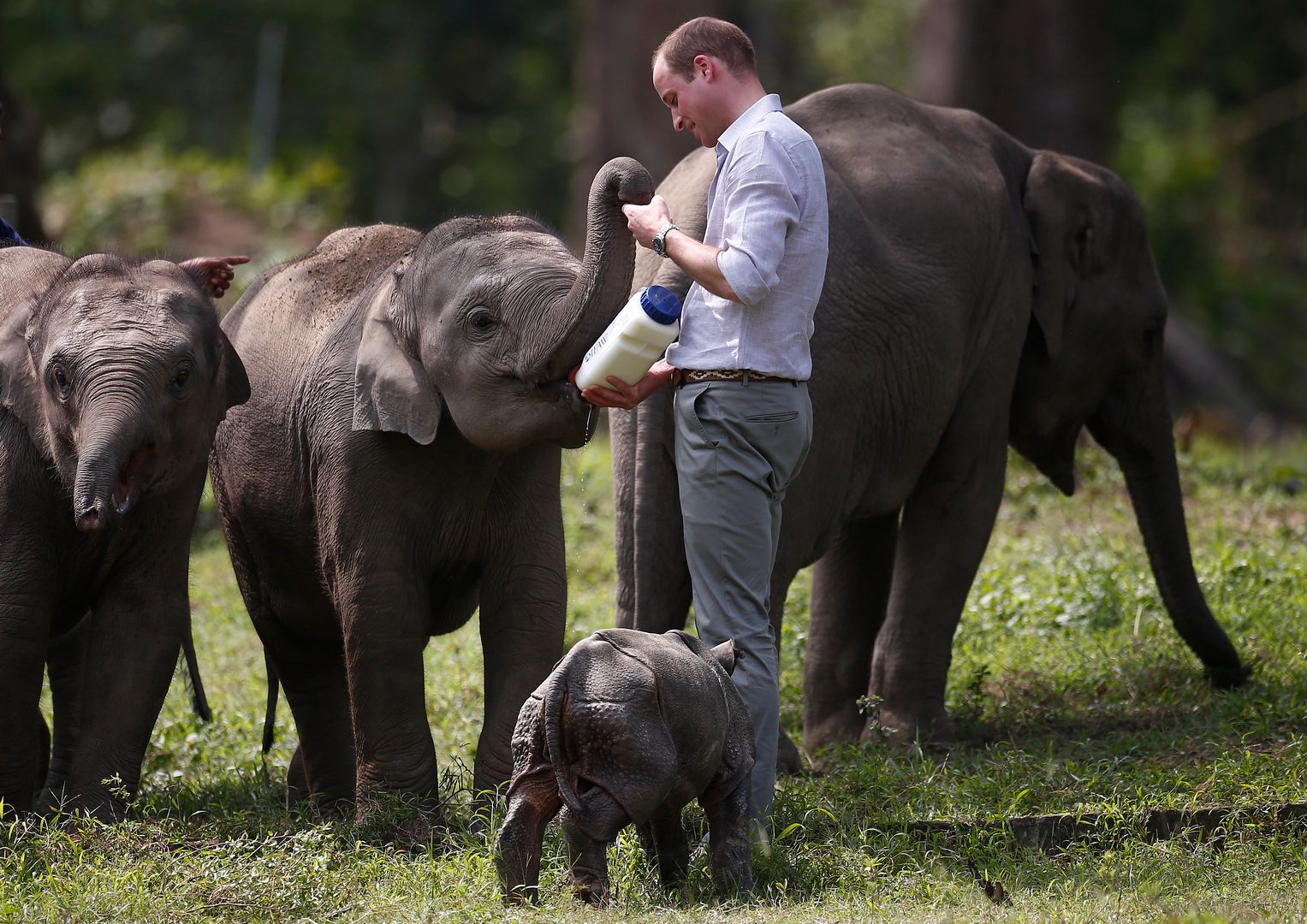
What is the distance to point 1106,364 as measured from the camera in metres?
8.14

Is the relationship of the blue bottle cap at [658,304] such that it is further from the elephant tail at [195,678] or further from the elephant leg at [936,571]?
the elephant leg at [936,571]

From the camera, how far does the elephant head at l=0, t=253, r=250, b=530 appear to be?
558 cm

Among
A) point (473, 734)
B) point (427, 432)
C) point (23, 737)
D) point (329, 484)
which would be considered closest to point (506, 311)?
point (427, 432)

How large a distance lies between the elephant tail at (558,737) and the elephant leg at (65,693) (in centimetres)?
227

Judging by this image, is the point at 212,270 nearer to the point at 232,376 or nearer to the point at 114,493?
the point at 232,376

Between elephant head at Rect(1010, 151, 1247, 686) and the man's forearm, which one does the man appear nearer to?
the man's forearm

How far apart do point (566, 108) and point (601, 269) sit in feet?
92.4

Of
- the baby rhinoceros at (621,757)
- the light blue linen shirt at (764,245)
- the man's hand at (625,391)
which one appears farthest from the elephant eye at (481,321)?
the baby rhinoceros at (621,757)

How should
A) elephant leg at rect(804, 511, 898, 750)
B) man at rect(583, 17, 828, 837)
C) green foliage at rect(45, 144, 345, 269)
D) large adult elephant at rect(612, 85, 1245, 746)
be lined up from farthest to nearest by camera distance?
green foliage at rect(45, 144, 345, 269) → elephant leg at rect(804, 511, 898, 750) → large adult elephant at rect(612, 85, 1245, 746) → man at rect(583, 17, 828, 837)

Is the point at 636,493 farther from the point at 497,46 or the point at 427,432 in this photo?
the point at 497,46

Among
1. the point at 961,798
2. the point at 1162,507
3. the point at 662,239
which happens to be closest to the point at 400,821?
the point at 961,798

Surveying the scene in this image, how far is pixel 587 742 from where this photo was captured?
4.78 metres

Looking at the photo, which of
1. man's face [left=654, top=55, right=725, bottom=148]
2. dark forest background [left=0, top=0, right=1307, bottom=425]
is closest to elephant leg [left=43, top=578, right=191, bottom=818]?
man's face [left=654, top=55, right=725, bottom=148]

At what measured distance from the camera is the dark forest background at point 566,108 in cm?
1794
